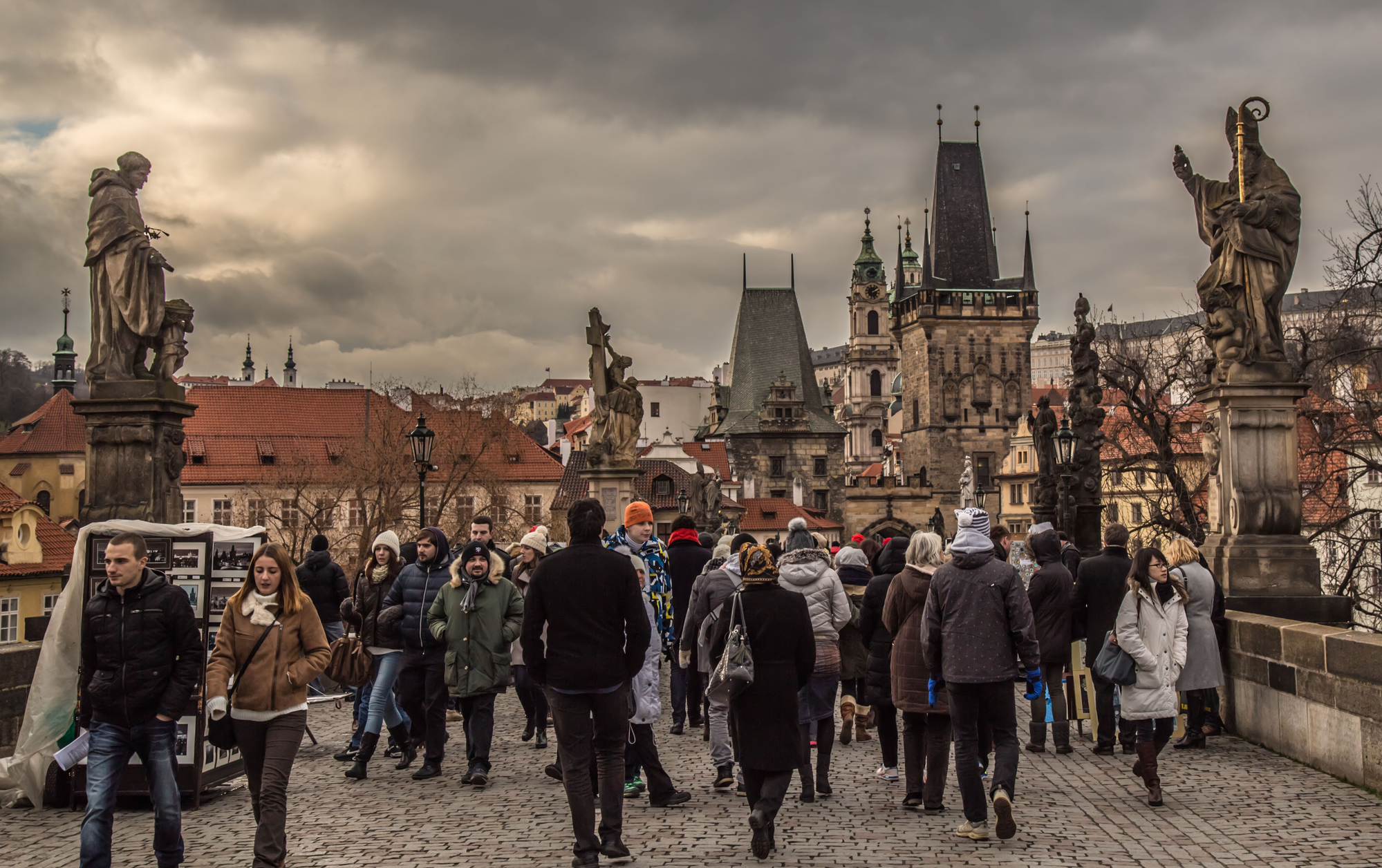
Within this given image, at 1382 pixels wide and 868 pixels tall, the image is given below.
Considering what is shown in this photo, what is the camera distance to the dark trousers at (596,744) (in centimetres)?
618

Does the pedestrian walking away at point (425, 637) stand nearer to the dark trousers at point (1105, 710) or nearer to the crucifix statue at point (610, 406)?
the dark trousers at point (1105, 710)

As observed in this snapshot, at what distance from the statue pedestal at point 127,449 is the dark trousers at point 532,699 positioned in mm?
3190

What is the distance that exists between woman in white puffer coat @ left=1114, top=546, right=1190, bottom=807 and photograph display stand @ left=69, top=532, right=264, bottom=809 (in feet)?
17.9

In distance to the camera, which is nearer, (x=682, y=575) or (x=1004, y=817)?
(x=1004, y=817)

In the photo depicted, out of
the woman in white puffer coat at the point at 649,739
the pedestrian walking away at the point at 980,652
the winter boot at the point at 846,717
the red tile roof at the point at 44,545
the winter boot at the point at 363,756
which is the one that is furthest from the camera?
the red tile roof at the point at 44,545

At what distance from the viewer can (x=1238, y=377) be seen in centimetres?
984

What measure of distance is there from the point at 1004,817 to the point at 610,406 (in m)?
11.1

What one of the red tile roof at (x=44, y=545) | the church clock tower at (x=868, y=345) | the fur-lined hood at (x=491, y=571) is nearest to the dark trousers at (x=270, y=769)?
the fur-lined hood at (x=491, y=571)

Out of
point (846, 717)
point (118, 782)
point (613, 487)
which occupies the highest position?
point (613, 487)

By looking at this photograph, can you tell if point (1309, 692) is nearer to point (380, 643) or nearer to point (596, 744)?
point (596, 744)

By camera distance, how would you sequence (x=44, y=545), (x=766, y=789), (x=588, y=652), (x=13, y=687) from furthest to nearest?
1. (x=44, y=545)
2. (x=13, y=687)
3. (x=766, y=789)
4. (x=588, y=652)

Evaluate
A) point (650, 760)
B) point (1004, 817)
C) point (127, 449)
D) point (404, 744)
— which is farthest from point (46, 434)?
point (1004, 817)

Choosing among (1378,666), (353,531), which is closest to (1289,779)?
(1378,666)

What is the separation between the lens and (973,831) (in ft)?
21.3
